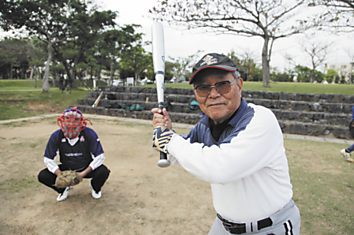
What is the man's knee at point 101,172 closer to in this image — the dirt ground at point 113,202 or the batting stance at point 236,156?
the dirt ground at point 113,202

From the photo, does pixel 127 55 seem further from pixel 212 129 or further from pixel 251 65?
pixel 251 65

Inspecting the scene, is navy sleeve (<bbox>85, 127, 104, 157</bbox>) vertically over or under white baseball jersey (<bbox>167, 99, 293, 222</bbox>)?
under

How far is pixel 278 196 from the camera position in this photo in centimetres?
140

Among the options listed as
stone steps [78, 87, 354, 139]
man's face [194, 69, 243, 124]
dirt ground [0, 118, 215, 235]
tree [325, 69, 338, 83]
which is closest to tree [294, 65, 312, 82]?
tree [325, 69, 338, 83]

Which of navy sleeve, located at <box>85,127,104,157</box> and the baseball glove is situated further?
navy sleeve, located at <box>85,127,104,157</box>

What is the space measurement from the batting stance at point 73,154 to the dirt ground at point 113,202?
38cm

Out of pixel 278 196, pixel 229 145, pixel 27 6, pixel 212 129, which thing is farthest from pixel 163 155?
pixel 27 6

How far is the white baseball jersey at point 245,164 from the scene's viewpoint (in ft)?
3.94

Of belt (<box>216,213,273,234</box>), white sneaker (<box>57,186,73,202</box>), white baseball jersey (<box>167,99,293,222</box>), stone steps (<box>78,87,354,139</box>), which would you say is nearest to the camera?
white baseball jersey (<box>167,99,293,222</box>)

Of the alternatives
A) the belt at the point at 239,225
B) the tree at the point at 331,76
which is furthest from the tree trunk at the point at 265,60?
the tree at the point at 331,76

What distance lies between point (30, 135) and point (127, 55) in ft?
54.2

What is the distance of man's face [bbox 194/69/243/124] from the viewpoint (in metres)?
1.54

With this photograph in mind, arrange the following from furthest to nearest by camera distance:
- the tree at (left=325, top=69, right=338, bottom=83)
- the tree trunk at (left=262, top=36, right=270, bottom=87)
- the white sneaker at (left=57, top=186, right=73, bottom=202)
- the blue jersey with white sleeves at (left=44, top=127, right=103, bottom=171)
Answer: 1. the tree at (left=325, top=69, right=338, bottom=83)
2. the tree trunk at (left=262, top=36, right=270, bottom=87)
3. the white sneaker at (left=57, top=186, right=73, bottom=202)
4. the blue jersey with white sleeves at (left=44, top=127, right=103, bottom=171)

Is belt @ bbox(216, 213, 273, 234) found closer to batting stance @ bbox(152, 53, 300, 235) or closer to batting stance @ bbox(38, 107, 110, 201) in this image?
batting stance @ bbox(152, 53, 300, 235)
